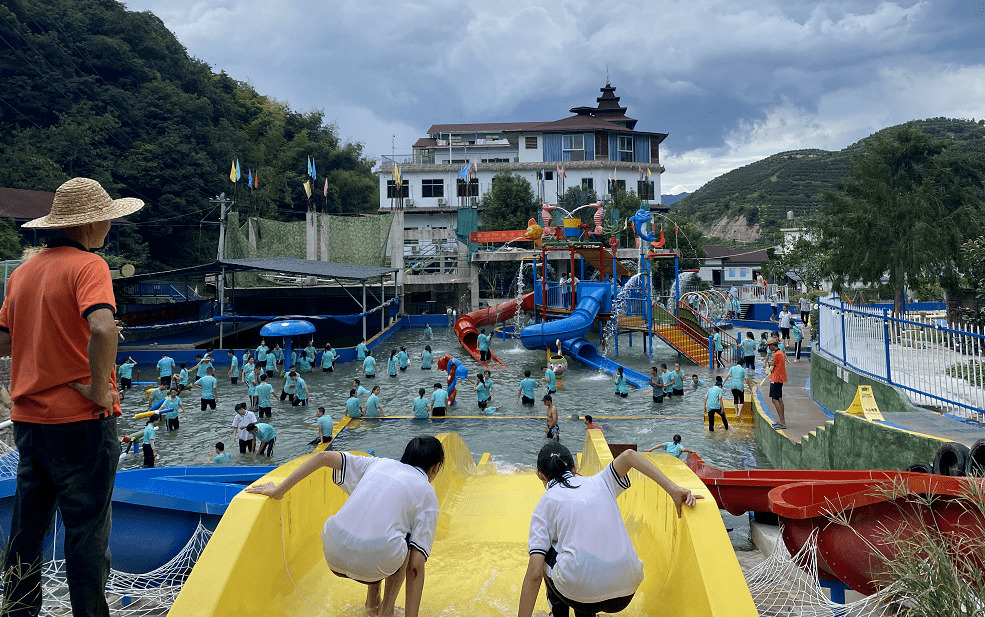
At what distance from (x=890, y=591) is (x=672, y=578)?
0.97 meters

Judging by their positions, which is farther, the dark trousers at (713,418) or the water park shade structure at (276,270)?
the water park shade structure at (276,270)

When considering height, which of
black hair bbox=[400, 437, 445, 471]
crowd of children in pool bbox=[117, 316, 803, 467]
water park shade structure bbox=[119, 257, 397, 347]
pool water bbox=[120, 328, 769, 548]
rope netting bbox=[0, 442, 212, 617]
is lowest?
pool water bbox=[120, 328, 769, 548]

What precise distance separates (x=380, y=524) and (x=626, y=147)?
51.3 metres

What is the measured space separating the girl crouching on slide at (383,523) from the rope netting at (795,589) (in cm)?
206

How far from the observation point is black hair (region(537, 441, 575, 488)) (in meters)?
3.09

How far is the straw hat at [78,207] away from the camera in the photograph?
2.96m

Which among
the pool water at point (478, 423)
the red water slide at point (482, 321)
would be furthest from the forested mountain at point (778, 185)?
the pool water at point (478, 423)

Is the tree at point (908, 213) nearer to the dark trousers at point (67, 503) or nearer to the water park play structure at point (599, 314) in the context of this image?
the water park play structure at point (599, 314)

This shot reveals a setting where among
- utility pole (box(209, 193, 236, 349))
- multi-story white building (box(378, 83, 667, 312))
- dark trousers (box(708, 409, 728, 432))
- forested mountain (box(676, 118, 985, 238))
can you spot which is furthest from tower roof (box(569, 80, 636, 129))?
dark trousers (box(708, 409, 728, 432))

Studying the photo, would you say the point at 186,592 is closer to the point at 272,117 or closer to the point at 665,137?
the point at 665,137

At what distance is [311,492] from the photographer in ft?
13.8

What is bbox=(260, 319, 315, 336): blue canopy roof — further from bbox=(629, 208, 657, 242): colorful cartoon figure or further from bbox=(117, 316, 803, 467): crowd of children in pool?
bbox=(629, 208, 657, 242): colorful cartoon figure

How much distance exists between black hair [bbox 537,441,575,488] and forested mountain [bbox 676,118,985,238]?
7784 centimetres

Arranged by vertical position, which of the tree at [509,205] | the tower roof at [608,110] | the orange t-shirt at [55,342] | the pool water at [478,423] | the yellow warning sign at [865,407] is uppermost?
the tower roof at [608,110]
